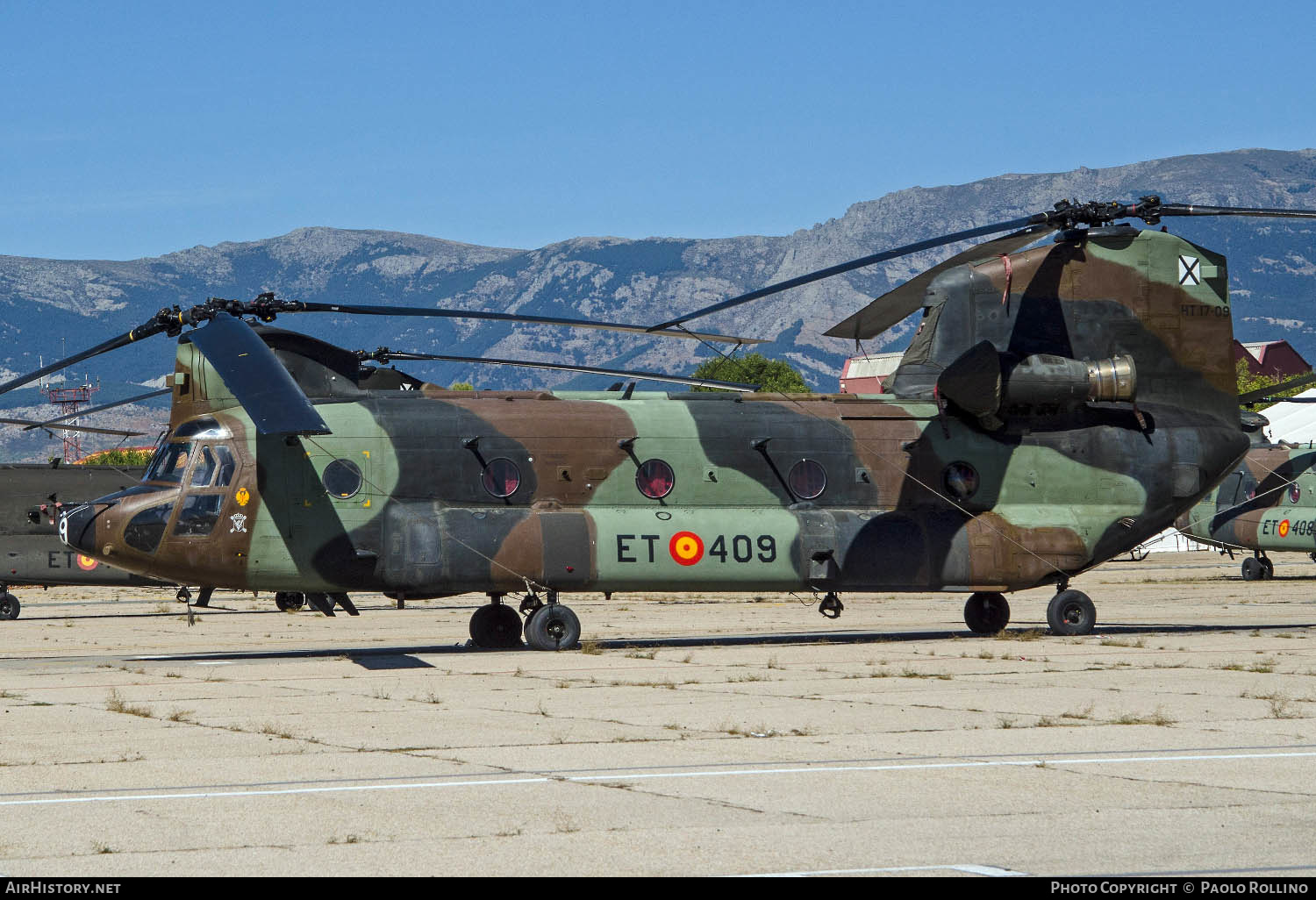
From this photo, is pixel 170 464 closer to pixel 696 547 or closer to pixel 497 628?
pixel 497 628

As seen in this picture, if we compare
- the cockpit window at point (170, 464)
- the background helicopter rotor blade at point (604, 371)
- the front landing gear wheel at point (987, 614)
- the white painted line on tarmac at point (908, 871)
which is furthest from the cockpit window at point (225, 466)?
the white painted line on tarmac at point (908, 871)

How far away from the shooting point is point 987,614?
77.6 feet

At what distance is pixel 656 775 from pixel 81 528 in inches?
509

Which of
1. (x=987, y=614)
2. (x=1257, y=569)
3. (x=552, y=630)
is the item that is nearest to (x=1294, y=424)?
(x=1257, y=569)

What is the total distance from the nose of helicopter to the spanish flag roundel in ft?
26.1

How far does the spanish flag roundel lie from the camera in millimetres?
21234

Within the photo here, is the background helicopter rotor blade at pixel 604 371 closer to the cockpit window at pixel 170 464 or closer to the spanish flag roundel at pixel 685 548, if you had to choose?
the spanish flag roundel at pixel 685 548

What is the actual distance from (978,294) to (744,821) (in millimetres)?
15287

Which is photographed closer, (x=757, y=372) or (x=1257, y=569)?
(x=1257, y=569)

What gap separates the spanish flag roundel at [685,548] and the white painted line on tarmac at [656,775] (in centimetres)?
1062

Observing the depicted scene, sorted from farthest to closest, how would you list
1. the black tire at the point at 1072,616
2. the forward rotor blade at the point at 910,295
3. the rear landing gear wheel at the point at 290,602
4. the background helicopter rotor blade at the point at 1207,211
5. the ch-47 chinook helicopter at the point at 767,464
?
1. the rear landing gear wheel at the point at 290,602
2. the black tire at the point at 1072,616
3. the forward rotor blade at the point at 910,295
4. the ch-47 chinook helicopter at the point at 767,464
5. the background helicopter rotor blade at the point at 1207,211

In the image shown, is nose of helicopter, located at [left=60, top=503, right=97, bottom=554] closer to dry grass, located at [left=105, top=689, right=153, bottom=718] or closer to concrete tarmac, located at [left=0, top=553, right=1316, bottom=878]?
concrete tarmac, located at [left=0, top=553, right=1316, bottom=878]

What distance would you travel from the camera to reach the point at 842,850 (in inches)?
303

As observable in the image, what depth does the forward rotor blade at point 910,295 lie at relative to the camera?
71.6 ft
